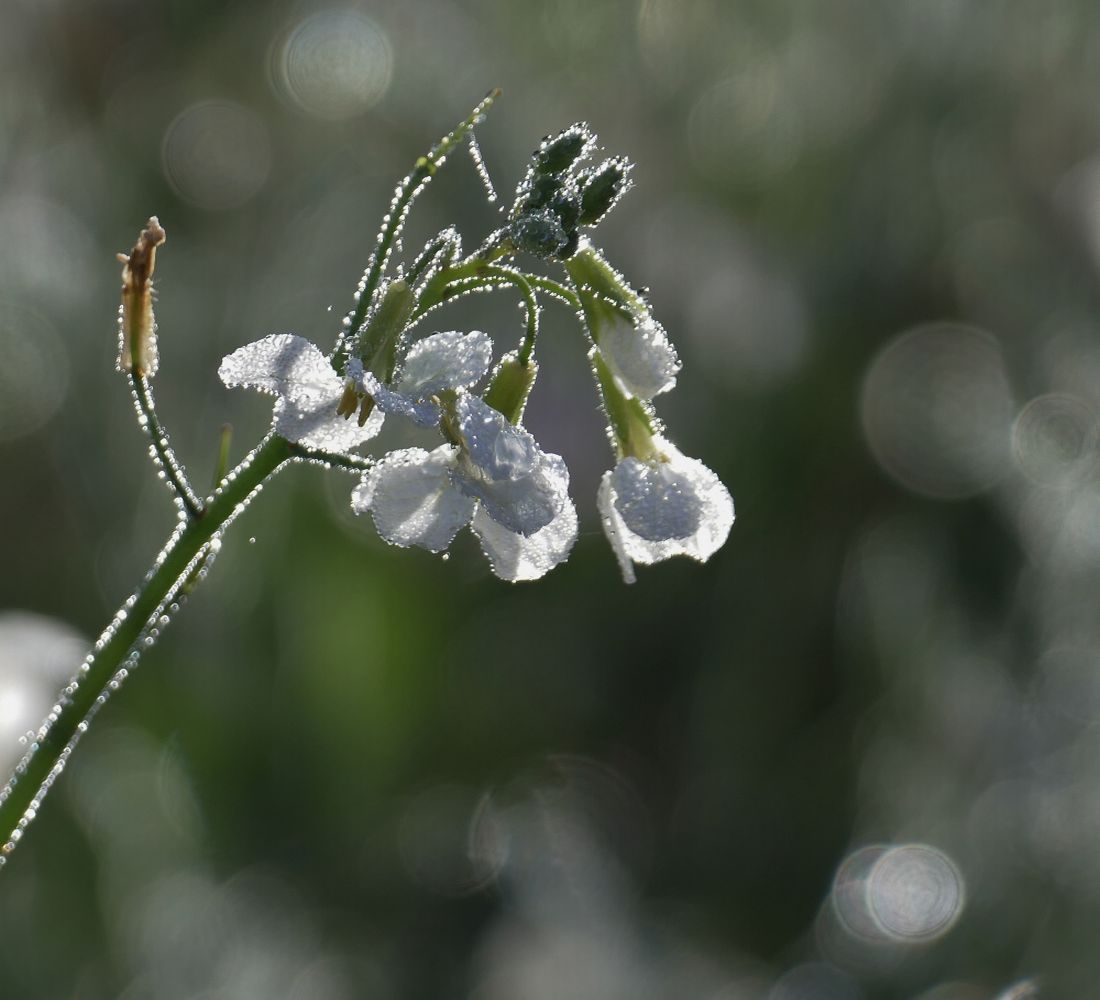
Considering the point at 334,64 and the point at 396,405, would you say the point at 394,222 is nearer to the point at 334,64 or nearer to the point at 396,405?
the point at 396,405

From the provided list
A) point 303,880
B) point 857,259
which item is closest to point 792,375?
point 857,259

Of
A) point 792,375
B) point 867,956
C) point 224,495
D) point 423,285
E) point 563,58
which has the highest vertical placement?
point 563,58

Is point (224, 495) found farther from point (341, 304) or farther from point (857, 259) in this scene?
point (857, 259)

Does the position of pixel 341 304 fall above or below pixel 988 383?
below

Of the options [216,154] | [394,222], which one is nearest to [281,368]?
[394,222]

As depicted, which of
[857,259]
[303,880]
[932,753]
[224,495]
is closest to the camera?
[224,495]

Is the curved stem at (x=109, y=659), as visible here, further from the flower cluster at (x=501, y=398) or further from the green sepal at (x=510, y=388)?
the green sepal at (x=510, y=388)
